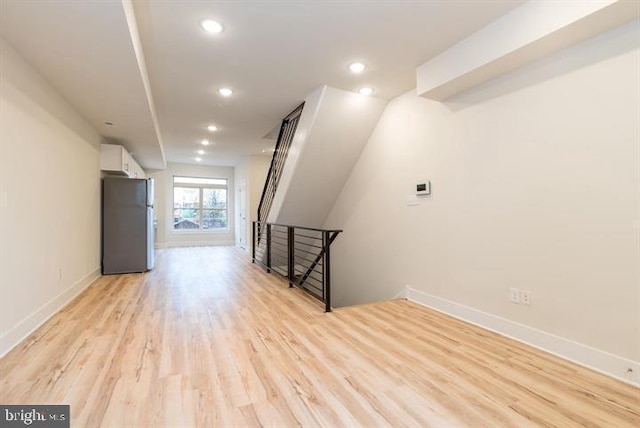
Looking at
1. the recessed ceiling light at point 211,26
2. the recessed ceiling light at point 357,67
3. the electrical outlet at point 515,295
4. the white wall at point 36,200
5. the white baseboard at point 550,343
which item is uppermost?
the recessed ceiling light at point 357,67

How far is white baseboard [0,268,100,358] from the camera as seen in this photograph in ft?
7.64

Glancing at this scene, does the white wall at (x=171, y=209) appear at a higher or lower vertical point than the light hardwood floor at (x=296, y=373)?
higher

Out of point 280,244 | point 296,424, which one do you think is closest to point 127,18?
point 296,424

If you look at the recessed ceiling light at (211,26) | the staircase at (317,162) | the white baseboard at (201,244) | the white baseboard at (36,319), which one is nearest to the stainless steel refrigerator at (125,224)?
the white baseboard at (36,319)

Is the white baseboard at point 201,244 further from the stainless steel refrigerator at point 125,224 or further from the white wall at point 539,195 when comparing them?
the white wall at point 539,195

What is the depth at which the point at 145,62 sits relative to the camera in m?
3.07

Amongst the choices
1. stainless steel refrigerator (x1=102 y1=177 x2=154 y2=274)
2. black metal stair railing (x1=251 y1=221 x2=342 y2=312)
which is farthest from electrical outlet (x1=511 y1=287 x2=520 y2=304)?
stainless steel refrigerator (x1=102 y1=177 x2=154 y2=274)

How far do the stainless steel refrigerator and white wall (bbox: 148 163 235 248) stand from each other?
14.4 feet

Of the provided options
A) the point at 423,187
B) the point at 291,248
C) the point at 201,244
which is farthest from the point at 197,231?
the point at 423,187

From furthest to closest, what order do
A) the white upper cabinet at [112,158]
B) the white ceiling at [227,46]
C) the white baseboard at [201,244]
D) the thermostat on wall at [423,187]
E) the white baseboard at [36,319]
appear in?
1. the white baseboard at [201,244]
2. the white upper cabinet at [112,158]
3. the thermostat on wall at [423,187]
4. the white baseboard at [36,319]
5. the white ceiling at [227,46]

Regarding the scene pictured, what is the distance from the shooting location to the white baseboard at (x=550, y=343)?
1993 millimetres

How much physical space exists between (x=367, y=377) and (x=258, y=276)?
3.47 metres

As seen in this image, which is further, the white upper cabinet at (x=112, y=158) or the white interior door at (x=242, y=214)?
the white interior door at (x=242, y=214)

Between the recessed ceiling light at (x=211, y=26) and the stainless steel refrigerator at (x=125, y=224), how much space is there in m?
3.60
